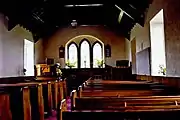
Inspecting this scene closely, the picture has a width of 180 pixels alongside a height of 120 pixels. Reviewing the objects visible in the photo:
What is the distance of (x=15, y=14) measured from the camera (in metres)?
8.12

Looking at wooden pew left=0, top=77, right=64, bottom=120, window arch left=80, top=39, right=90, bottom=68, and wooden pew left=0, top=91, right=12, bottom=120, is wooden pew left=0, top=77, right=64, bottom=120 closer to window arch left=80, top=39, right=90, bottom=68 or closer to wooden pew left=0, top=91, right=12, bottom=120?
wooden pew left=0, top=91, right=12, bottom=120

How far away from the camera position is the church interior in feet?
5.38

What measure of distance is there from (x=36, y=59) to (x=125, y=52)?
4122 millimetres

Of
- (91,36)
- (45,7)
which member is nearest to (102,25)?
(91,36)

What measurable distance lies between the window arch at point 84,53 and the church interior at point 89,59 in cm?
5

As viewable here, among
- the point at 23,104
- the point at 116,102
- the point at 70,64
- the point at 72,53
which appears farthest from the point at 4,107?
the point at 72,53

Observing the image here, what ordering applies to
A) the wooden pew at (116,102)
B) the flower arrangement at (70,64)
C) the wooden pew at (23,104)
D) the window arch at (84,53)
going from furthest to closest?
the window arch at (84,53) < the flower arrangement at (70,64) < the wooden pew at (23,104) < the wooden pew at (116,102)

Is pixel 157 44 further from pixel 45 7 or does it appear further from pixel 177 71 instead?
pixel 45 7

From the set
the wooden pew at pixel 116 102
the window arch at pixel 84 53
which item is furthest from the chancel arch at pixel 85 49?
the wooden pew at pixel 116 102

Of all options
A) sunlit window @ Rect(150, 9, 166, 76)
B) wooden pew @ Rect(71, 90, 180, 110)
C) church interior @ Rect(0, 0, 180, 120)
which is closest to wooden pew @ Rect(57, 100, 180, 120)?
church interior @ Rect(0, 0, 180, 120)

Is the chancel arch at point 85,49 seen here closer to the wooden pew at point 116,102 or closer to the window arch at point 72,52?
the window arch at point 72,52

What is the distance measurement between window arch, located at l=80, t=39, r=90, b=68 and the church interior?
1.9 inches

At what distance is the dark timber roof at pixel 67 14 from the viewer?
777 centimetres

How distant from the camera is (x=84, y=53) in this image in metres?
13.2
